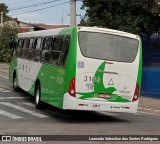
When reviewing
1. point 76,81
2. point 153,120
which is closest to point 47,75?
point 76,81

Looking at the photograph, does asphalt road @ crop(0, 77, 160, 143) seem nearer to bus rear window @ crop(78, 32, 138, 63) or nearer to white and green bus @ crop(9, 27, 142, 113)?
white and green bus @ crop(9, 27, 142, 113)

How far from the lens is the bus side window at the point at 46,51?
16797mm

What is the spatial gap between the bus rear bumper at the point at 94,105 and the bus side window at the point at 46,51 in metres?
2.61

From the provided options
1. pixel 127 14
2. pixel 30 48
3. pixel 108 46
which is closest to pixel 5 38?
pixel 127 14

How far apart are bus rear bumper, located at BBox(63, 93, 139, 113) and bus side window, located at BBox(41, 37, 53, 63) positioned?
2.61m

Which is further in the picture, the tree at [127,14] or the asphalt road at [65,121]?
the tree at [127,14]

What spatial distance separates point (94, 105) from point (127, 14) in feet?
40.9

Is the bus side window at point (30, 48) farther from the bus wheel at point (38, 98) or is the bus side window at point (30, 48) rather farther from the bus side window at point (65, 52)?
the bus side window at point (65, 52)

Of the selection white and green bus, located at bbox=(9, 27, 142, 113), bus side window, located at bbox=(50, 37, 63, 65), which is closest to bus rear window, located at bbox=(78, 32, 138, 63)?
white and green bus, located at bbox=(9, 27, 142, 113)

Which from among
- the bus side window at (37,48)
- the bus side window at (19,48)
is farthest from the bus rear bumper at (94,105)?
the bus side window at (19,48)

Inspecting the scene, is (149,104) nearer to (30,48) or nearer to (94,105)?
(30,48)

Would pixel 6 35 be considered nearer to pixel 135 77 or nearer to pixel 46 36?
pixel 46 36

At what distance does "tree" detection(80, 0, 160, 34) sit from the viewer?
2533 centimetres

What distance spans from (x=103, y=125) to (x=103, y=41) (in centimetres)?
256
